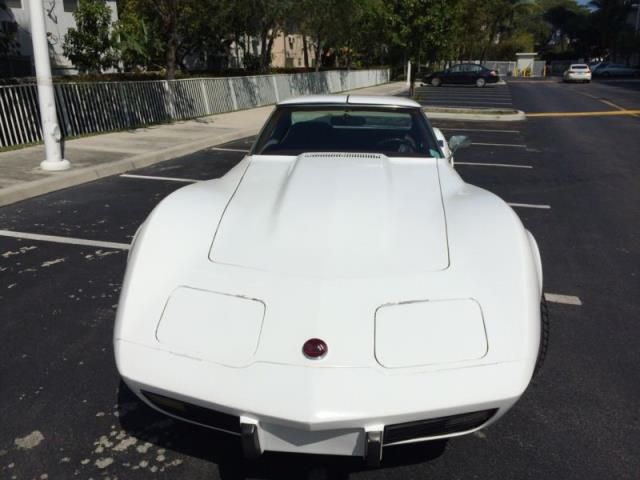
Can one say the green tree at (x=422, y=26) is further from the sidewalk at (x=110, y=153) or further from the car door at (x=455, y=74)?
the car door at (x=455, y=74)

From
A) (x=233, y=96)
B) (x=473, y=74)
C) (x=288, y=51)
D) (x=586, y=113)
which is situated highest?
(x=288, y=51)

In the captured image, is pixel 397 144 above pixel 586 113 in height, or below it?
above

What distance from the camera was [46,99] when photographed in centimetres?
778

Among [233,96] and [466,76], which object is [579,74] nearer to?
[466,76]

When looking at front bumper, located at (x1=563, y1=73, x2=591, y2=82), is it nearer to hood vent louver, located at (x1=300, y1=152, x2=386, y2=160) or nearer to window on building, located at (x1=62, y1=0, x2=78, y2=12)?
window on building, located at (x1=62, y1=0, x2=78, y2=12)

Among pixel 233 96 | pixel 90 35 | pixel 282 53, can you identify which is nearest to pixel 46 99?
pixel 233 96

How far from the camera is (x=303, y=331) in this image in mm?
2023

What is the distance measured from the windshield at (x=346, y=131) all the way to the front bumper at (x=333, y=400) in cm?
198

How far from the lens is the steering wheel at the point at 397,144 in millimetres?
3839

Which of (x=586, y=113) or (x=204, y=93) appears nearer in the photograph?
(x=204, y=93)

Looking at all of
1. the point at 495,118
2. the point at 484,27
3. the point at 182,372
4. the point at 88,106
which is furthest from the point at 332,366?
the point at 484,27

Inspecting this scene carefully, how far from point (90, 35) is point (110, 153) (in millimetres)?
10179

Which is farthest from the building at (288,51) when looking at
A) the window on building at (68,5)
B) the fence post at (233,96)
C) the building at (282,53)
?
the fence post at (233,96)

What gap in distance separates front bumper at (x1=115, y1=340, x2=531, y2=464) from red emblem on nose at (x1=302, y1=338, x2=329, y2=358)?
0.06 metres
